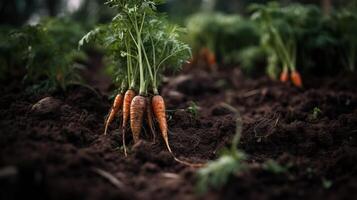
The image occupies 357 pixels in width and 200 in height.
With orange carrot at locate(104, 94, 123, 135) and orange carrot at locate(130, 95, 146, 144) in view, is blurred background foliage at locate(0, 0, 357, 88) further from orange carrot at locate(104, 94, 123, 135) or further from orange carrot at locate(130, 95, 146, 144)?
orange carrot at locate(130, 95, 146, 144)

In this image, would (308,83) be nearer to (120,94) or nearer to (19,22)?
(120,94)

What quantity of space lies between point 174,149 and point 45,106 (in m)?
1.55

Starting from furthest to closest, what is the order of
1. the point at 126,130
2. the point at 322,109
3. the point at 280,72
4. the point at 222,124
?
1. the point at 280,72
2. the point at 322,109
3. the point at 222,124
4. the point at 126,130

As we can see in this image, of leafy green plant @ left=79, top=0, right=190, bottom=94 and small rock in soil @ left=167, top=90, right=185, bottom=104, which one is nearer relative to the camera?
leafy green plant @ left=79, top=0, right=190, bottom=94

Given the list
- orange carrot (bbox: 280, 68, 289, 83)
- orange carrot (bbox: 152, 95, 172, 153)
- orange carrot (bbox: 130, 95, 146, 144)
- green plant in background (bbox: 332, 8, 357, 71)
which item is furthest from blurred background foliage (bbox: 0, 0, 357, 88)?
orange carrot (bbox: 130, 95, 146, 144)

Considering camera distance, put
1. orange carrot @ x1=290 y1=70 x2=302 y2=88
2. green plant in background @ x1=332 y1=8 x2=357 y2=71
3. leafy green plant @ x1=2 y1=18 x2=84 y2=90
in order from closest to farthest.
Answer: leafy green plant @ x1=2 y1=18 x2=84 y2=90
orange carrot @ x1=290 y1=70 x2=302 y2=88
green plant in background @ x1=332 y1=8 x2=357 y2=71

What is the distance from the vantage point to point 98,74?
8688 mm

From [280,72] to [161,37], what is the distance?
12.4ft

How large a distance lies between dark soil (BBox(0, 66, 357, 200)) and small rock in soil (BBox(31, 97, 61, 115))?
0.01 metres

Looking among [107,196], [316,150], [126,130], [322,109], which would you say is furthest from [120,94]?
[322,109]

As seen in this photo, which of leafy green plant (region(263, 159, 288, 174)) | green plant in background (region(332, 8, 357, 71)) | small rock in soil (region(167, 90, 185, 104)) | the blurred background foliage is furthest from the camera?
green plant in background (region(332, 8, 357, 71))

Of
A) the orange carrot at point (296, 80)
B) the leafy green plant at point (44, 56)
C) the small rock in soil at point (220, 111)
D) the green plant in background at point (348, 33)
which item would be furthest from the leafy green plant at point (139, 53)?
the green plant in background at point (348, 33)

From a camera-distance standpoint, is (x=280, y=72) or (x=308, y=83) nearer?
(x=308, y=83)

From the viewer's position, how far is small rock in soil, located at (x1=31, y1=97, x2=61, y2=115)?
3.97 m
